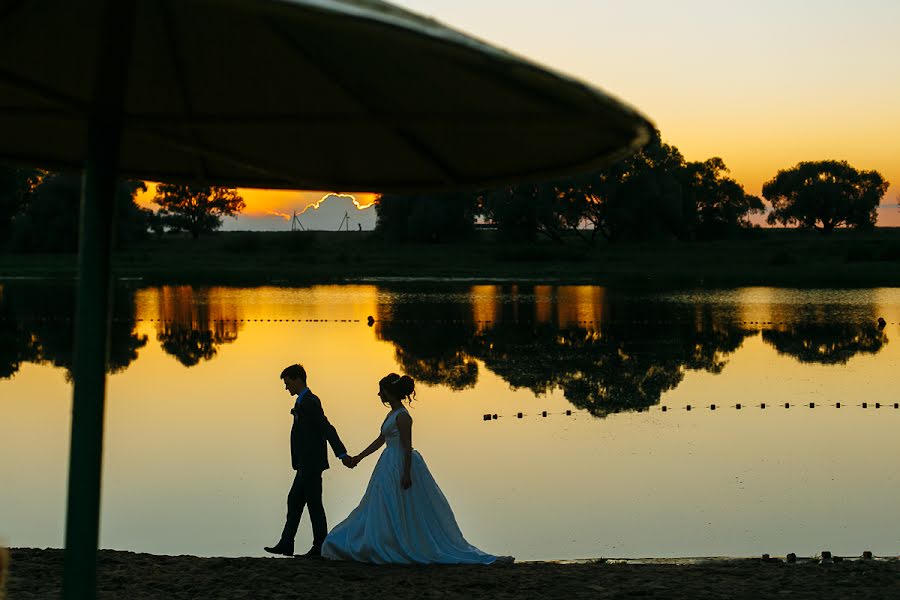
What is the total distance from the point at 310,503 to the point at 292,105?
487cm

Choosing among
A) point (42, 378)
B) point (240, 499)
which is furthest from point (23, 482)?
point (42, 378)

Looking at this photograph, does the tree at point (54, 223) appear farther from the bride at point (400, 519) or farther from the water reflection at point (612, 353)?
the bride at point (400, 519)

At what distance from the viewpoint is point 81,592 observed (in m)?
4.90

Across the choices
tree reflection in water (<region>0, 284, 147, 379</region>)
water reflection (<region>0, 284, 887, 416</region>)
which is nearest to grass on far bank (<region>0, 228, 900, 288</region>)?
water reflection (<region>0, 284, 887, 416</region>)

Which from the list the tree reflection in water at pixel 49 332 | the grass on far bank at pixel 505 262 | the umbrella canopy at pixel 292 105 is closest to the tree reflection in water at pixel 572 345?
the tree reflection in water at pixel 49 332

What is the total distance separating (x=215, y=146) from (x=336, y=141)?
63 centimetres

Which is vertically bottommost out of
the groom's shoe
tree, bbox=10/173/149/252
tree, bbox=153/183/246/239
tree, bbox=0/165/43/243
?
the groom's shoe

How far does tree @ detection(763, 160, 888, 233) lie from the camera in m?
144

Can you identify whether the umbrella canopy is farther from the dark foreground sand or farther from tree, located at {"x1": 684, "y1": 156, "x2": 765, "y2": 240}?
tree, located at {"x1": 684, "y1": 156, "x2": 765, "y2": 240}

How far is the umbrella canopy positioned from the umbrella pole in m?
0.28

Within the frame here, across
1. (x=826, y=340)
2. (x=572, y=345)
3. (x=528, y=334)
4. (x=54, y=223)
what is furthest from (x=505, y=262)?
(x=572, y=345)

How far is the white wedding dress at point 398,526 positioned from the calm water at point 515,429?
102cm

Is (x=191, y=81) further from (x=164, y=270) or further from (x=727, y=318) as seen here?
(x=164, y=270)

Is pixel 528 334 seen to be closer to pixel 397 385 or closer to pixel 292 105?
pixel 397 385
